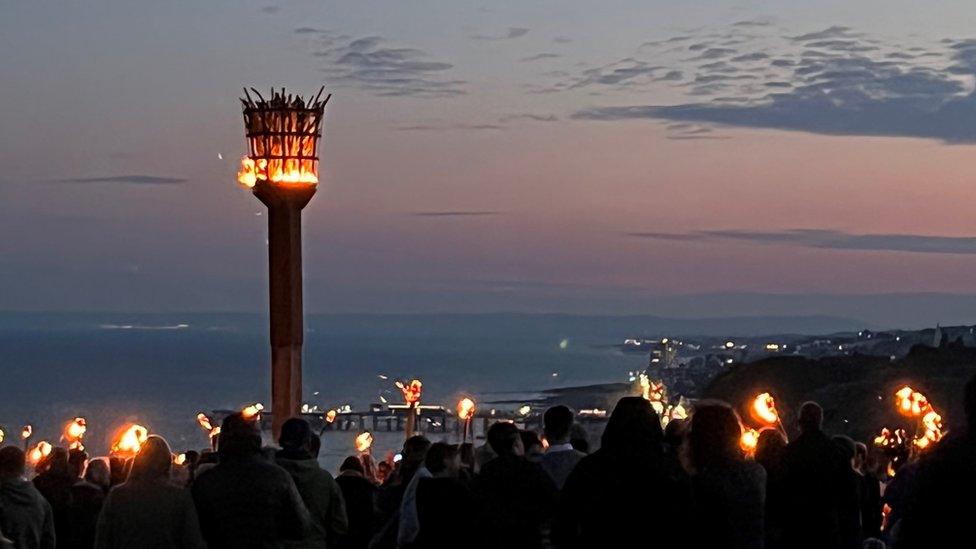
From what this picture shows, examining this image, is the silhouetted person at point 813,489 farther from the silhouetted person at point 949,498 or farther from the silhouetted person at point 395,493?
the silhouetted person at point 949,498

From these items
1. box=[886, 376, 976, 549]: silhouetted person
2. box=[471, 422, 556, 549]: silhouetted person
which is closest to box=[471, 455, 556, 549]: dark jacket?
box=[471, 422, 556, 549]: silhouetted person

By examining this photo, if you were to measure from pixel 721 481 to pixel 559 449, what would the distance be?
1850mm

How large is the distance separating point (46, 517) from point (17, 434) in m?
146

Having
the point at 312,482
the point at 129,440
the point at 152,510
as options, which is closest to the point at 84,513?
the point at 312,482

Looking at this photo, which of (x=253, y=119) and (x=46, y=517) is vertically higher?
(x=253, y=119)

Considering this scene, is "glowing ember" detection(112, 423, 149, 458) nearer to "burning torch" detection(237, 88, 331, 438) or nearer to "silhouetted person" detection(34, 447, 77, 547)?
"burning torch" detection(237, 88, 331, 438)

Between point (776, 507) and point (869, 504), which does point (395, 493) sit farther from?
point (869, 504)

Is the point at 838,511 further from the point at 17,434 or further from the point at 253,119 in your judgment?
the point at 17,434

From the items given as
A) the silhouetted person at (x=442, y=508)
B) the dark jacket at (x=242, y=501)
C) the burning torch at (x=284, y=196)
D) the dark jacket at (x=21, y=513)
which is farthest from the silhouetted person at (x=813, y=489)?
the burning torch at (x=284, y=196)

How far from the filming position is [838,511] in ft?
32.5

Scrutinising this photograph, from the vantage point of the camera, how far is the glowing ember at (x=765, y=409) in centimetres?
1515

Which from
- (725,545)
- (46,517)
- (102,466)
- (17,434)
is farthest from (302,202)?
(17,434)

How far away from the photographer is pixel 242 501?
8.54m

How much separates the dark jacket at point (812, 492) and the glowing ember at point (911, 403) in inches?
371
